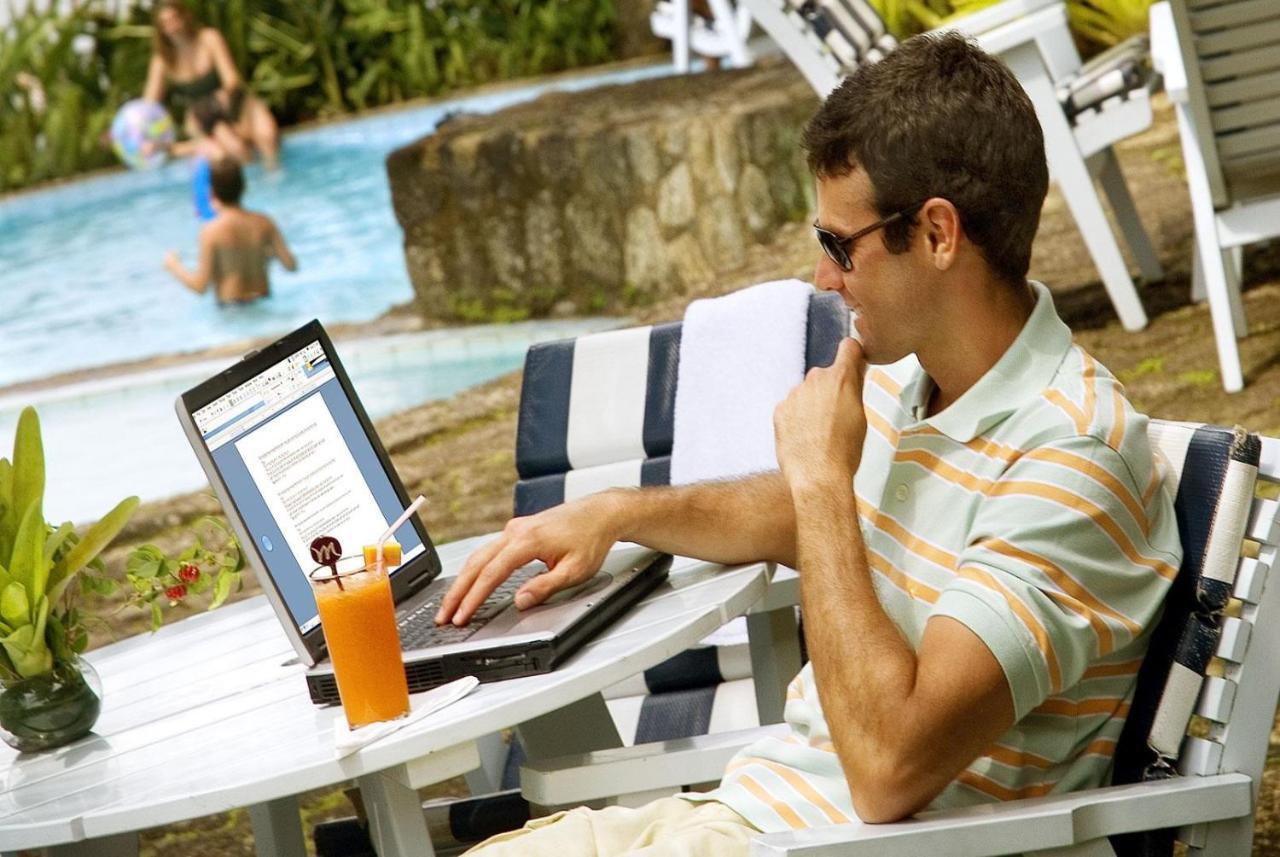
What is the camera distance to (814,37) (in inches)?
183

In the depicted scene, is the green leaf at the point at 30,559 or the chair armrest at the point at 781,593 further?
the chair armrest at the point at 781,593

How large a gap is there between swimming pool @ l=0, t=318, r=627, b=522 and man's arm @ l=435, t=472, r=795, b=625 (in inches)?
172

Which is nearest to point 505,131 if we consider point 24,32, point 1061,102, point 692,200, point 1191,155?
point 692,200

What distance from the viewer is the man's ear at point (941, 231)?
1.35 m

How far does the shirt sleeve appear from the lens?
122 centimetres

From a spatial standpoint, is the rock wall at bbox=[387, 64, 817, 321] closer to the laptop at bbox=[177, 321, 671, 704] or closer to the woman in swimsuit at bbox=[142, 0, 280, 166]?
the woman in swimsuit at bbox=[142, 0, 280, 166]

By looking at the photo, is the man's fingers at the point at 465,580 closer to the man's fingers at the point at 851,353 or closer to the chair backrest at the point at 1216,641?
the man's fingers at the point at 851,353

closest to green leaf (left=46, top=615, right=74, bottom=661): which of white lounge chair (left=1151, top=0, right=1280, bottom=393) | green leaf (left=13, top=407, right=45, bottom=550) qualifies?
green leaf (left=13, top=407, right=45, bottom=550)

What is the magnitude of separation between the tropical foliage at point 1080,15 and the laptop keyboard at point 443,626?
14.8 feet

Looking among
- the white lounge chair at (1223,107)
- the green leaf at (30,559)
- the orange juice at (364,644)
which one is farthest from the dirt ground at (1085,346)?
the orange juice at (364,644)

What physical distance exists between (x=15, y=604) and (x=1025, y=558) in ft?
3.00

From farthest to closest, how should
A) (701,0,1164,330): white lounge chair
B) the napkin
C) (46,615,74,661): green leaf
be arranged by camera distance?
1. (701,0,1164,330): white lounge chair
2. (46,615,74,661): green leaf
3. the napkin

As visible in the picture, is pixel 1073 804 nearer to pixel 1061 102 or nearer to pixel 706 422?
pixel 706 422

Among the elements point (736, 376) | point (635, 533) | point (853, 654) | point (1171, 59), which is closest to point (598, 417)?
point (736, 376)
